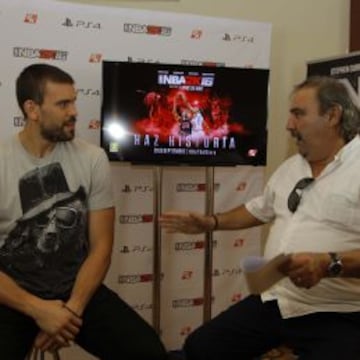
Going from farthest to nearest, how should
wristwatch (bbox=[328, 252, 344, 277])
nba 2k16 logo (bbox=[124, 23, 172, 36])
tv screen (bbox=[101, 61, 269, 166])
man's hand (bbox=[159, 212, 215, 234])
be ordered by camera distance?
nba 2k16 logo (bbox=[124, 23, 172, 36])
tv screen (bbox=[101, 61, 269, 166])
man's hand (bbox=[159, 212, 215, 234])
wristwatch (bbox=[328, 252, 344, 277])

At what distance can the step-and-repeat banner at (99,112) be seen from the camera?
2.84 meters

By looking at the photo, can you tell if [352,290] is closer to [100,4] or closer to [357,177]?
[357,177]

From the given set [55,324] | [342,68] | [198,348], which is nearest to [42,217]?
[55,324]

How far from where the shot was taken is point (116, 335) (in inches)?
83.6

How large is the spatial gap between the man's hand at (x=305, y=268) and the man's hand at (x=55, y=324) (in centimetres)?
79

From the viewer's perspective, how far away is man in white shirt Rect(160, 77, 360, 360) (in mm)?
1992

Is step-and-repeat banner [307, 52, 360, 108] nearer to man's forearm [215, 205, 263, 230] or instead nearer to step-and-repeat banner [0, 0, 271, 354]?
step-and-repeat banner [0, 0, 271, 354]

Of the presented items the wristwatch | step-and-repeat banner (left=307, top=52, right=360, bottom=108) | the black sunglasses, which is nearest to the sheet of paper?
the wristwatch

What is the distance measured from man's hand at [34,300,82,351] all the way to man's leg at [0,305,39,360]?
5 cm

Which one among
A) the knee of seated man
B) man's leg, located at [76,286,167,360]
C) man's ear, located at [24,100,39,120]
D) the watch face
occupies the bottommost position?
the knee of seated man

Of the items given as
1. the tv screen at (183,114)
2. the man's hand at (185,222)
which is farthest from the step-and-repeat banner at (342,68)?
the man's hand at (185,222)

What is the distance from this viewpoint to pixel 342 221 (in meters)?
2.04

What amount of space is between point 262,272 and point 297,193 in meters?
0.55

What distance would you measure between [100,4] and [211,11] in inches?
25.7
